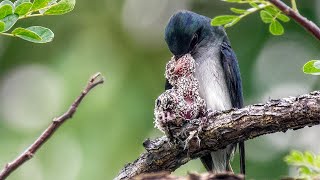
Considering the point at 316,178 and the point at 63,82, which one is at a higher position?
the point at 63,82

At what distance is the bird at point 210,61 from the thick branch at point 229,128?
0.94 meters

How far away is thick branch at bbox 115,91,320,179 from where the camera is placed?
10.6 feet

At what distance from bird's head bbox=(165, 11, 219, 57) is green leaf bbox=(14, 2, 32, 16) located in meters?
1.97

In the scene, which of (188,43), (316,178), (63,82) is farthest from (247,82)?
(316,178)

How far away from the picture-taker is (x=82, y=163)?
6.67 metres

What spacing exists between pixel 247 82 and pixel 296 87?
1.00 m

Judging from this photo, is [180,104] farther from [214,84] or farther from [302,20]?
[302,20]

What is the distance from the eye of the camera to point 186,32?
16.0ft

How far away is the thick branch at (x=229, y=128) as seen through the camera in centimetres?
325

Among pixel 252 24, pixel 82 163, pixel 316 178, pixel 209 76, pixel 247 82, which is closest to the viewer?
pixel 316 178

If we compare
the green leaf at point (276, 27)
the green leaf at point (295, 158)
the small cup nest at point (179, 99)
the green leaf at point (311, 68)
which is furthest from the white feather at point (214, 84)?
the green leaf at point (295, 158)

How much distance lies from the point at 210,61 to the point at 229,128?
4.99 ft

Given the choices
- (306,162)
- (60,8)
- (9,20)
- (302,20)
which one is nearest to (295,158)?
(306,162)

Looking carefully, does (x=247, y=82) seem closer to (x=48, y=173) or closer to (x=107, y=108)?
(x=107, y=108)
